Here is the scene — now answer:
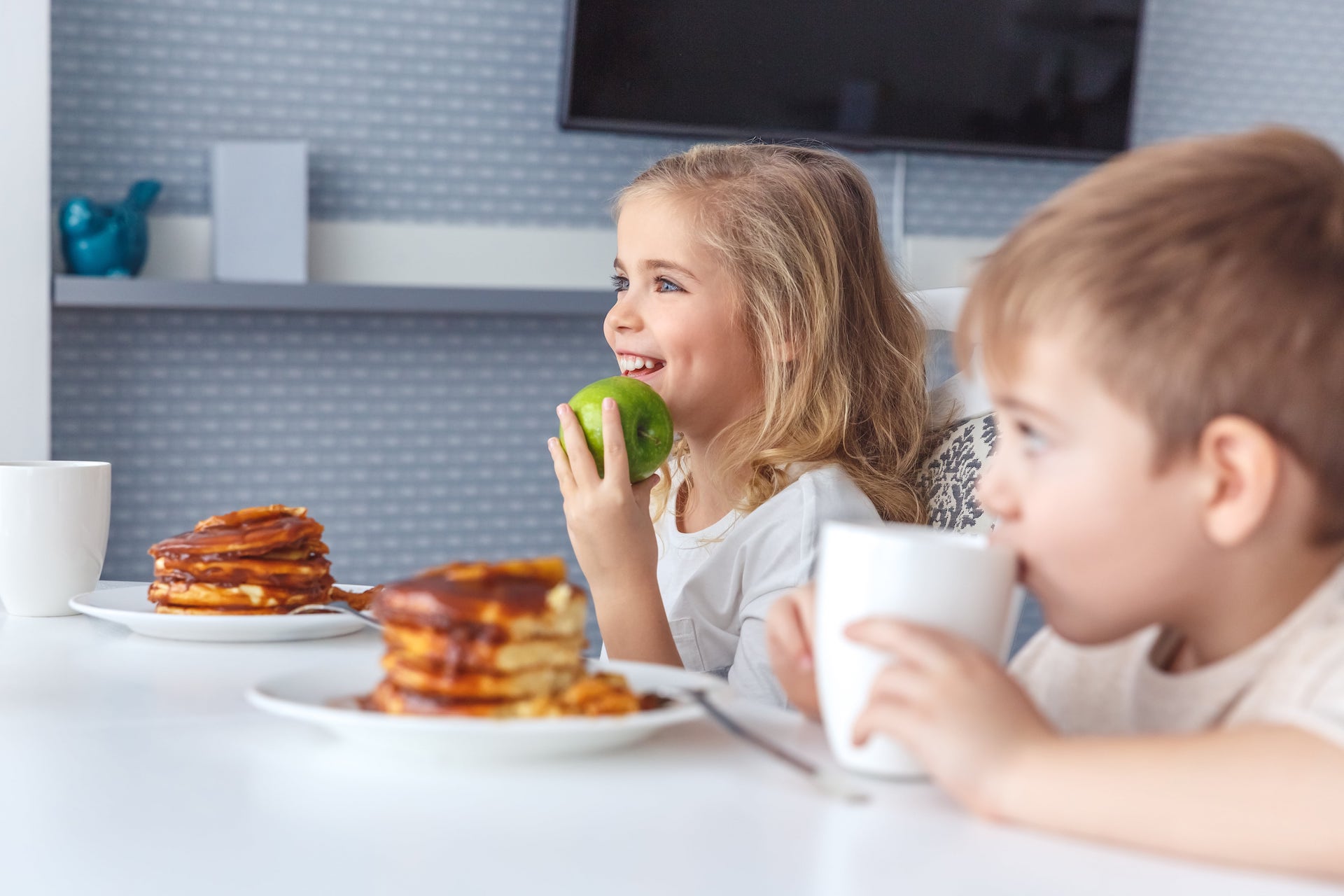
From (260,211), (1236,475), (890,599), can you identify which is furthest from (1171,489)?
(260,211)

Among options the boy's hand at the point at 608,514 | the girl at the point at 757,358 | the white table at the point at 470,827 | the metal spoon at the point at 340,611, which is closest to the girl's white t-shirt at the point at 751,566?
the girl at the point at 757,358

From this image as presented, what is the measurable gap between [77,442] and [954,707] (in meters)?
2.74

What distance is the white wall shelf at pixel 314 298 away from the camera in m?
2.64

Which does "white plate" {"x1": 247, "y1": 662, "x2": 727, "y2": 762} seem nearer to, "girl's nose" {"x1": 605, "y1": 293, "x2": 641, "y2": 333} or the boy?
the boy

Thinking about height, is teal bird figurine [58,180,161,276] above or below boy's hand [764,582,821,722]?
above

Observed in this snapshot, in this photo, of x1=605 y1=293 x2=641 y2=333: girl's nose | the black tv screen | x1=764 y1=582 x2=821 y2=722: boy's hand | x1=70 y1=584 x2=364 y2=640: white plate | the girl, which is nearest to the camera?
x1=764 y1=582 x2=821 y2=722: boy's hand

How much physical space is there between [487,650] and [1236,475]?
0.34 meters

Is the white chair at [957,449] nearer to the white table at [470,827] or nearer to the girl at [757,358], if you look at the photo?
the girl at [757,358]

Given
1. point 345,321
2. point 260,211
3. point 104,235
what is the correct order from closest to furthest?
point 104,235 → point 260,211 → point 345,321

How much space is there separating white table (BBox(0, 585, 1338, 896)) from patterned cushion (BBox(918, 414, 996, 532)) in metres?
→ 0.59

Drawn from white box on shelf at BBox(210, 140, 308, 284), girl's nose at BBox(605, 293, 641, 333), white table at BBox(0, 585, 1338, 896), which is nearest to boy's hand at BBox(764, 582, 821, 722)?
white table at BBox(0, 585, 1338, 896)

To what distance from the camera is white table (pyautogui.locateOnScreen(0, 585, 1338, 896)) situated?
45 centimetres

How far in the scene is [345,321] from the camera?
3.04 metres

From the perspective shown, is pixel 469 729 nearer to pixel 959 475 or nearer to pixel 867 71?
pixel 959 475
